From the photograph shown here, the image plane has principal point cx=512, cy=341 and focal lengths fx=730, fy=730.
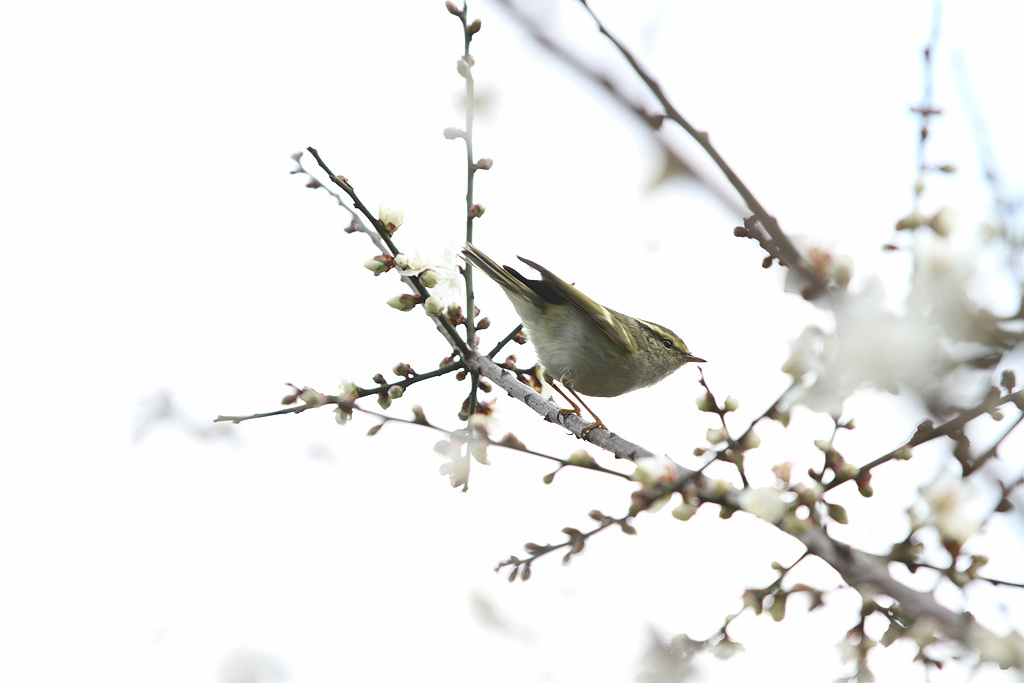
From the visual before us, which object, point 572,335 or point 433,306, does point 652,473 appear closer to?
point 433,306

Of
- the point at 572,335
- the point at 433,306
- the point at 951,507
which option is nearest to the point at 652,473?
the point at 951,507

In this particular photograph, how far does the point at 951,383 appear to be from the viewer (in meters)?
1.01

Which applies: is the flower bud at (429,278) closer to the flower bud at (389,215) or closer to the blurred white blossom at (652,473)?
the flower bud at (389,215)

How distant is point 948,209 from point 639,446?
4.56 ft

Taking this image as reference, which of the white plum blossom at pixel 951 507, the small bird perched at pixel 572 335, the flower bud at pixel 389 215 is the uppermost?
the small bird perched at pixel 572 335

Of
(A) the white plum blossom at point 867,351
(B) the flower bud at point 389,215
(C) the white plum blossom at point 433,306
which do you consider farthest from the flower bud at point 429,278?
(A) the white plum blossom at point 867,351

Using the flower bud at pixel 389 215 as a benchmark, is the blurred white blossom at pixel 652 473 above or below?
below

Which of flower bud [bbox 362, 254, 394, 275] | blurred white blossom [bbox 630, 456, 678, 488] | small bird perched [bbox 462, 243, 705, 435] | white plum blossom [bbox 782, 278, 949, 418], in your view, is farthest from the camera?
small bird perched [bbox 462, 243, 705, 435]

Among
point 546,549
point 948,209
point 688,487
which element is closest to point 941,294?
point 948,209

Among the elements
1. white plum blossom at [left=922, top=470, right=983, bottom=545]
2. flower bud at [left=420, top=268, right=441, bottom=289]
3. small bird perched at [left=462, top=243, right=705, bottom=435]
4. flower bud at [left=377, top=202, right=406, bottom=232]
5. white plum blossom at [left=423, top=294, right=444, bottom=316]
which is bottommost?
white plum blossom at [left=922, top=470, right=983, bottom=545]

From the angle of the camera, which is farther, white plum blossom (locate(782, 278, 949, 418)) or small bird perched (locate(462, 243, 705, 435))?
small bird perched (locate(462, 243, 705, 435))

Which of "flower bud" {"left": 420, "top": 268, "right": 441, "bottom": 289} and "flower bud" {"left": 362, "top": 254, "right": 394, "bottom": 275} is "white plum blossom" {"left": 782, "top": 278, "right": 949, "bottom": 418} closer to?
"flower bud" {"left": 420, "top": 268, "right": 441, "bottom": 289}

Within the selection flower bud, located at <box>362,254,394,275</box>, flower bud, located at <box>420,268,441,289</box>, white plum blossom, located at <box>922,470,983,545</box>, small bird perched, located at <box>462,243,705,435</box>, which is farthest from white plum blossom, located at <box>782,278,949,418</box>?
small bird perched, located at <box>462,243,705,435</box>

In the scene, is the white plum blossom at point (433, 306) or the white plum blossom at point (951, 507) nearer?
the white plum blossom at point (951, 507)
